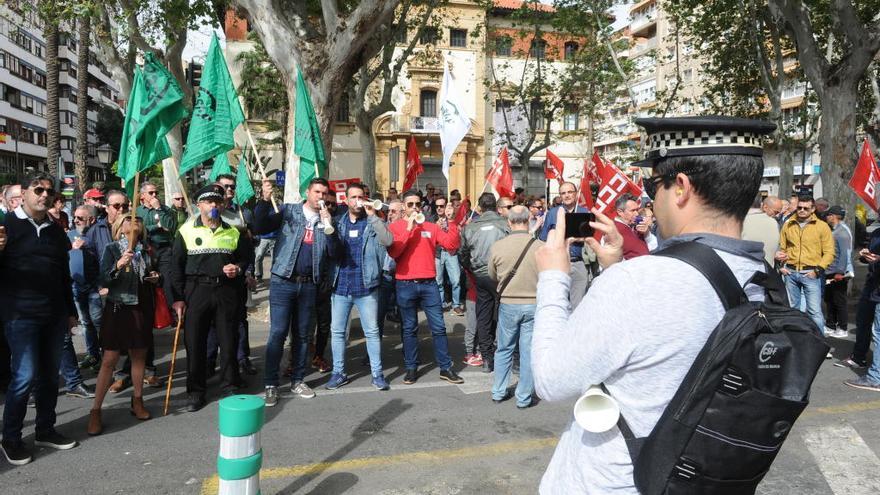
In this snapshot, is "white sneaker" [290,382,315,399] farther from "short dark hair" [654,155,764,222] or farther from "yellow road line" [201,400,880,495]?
"short dark hair" [654,155,764,222]

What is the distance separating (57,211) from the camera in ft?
23.8

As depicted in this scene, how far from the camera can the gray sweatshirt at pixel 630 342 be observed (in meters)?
1.36

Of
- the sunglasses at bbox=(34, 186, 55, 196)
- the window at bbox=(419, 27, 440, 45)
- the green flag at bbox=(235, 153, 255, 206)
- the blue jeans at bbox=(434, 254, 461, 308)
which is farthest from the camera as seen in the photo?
the window at bbox=(419, 27, 440, 45)

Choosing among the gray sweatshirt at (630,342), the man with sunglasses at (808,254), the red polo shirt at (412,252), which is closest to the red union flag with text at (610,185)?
the man with sunglasses at (808,254)

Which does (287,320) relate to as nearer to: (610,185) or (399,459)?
(399,459)

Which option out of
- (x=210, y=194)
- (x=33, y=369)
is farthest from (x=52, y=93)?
(x=33, y=369)

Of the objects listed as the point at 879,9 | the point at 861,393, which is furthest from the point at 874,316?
the point at 879,9

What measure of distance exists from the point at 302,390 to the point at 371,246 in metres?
1.58

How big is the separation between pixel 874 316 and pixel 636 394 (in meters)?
6.69

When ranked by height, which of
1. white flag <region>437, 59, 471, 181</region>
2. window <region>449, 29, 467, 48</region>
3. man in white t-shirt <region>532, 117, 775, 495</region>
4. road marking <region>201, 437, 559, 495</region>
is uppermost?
window <region>449, 29, 467, 48</region>

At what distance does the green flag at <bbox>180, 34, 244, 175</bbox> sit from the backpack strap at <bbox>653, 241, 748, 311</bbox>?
584 centimetres

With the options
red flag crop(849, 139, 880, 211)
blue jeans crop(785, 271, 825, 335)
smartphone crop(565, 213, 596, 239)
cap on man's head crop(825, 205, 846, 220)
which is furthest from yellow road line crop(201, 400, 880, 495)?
cap on man's head crop(825, 205, 846, 220)

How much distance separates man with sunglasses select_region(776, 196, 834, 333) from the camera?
27.3ft

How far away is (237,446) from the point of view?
9.92 feet
